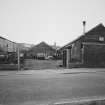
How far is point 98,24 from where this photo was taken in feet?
67.0

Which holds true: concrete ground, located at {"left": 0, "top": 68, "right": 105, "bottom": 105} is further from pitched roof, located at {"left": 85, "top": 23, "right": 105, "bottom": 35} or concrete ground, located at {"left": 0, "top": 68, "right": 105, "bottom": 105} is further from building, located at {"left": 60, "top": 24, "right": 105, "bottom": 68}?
pitched roof, located at {"left": 85, "top": 23, "right": 105, "bottom": 35}

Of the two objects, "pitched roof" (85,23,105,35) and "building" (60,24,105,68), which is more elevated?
"pitched roof" (85,23,105,35)

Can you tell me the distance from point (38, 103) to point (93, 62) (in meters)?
16.1

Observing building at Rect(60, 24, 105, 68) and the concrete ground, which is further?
building at Rect(60, 24, 105, 68)

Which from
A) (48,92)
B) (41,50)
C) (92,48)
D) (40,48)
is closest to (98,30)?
(92,48)

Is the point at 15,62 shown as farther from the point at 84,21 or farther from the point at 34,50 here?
the point at 34,50

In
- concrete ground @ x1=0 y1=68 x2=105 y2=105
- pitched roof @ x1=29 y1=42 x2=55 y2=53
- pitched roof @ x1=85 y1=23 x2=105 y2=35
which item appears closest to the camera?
concrete ground @ x1=0 y1=68 x2=105 y2=105

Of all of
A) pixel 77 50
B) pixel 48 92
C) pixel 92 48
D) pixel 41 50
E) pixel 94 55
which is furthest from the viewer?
pixel 41 50

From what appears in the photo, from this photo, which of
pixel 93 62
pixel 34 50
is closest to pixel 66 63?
pixel 93 62

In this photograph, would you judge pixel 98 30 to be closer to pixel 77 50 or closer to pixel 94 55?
pixel 94 55

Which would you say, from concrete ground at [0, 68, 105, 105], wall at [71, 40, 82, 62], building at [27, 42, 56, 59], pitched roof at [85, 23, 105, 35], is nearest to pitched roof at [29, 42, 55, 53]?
building at [27, 42, 56, 59]

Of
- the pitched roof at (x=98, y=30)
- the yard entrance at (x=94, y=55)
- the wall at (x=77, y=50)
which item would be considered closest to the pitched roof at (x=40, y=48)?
the wall at (x=77, y=50)

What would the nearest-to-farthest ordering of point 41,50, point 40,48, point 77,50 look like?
point 77,50 < point 41,50 < point 40,48

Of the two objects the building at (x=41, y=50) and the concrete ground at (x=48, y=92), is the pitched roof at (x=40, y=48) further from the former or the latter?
the concrete ground at (x=48, y=92)
